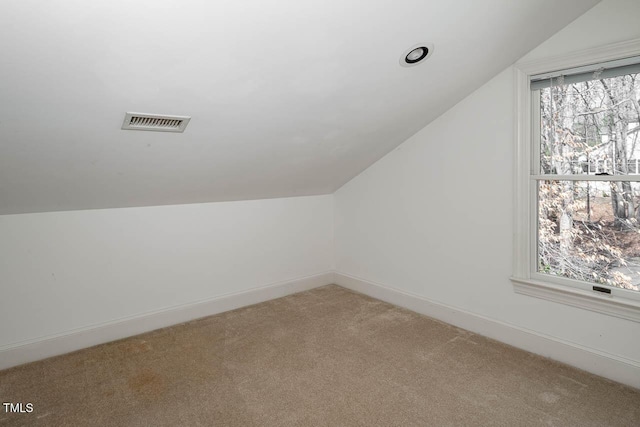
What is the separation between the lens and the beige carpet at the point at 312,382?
7.18 ft

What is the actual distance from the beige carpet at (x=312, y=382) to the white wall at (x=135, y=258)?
1.02 feet

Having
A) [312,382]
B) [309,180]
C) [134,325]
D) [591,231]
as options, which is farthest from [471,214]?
[134,325]

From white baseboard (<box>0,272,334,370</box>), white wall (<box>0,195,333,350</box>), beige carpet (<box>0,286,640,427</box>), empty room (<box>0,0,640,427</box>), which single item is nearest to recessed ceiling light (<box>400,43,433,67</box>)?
empty room (<box>0,0,640,427</box>)

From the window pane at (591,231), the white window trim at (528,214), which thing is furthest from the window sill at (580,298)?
the window pane at (591,231)

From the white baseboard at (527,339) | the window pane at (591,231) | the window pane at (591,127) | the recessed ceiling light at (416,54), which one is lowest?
the white baseboard at (527,339)

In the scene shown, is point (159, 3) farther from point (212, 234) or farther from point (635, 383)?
point (635, 383)

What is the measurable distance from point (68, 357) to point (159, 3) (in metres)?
2.64

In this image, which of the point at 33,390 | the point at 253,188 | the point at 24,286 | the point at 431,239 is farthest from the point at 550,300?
the point at 24,286

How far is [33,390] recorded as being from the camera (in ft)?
8.12

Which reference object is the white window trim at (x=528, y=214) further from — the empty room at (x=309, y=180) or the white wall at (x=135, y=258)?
the white wall at (x=135, y=258)

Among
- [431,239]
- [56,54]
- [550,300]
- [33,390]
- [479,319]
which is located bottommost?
[33,390]

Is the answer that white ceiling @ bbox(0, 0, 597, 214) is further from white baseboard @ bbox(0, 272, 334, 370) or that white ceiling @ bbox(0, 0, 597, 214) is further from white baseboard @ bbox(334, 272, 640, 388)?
white baseboard @ bbox(334, 272, 640, 388)

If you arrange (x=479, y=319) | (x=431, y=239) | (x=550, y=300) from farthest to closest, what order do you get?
(x=431, y=239), (x=479, y=319), (x=550, y=300)

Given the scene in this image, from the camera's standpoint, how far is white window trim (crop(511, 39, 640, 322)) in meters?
2.51
